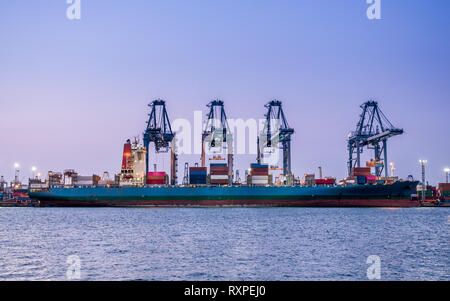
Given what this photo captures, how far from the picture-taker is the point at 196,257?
→ 20.3 metres

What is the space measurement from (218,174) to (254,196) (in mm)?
7604

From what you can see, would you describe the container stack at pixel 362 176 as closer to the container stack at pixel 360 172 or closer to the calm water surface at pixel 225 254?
the container stack at pixel 360 172

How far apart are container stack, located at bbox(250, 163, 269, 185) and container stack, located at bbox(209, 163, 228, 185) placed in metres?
4.78

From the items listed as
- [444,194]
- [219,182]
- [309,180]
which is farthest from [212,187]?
[444,194]

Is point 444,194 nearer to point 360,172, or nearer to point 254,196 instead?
point 360,172

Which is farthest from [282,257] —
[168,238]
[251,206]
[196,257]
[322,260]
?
[251,206]

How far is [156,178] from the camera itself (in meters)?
74.6

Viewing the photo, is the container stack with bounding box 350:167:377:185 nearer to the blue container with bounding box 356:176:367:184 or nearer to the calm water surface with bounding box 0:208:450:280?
the blue container with bounding box 356:176:367:184

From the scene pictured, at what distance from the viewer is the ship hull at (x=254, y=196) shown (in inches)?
2687

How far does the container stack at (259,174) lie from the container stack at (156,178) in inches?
629
